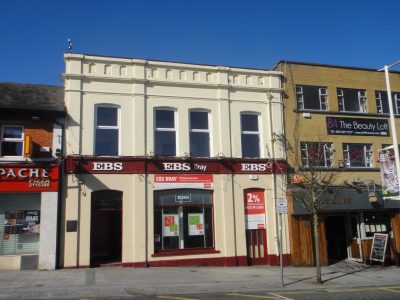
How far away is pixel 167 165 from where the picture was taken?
1853 centimetres

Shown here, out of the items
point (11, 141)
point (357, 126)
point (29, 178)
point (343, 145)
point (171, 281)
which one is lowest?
point (171, 281)

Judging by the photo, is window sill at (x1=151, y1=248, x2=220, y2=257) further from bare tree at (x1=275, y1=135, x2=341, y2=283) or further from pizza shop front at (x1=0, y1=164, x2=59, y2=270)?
bare tree at (x1=275, y1=135, x2=341, y2=283)

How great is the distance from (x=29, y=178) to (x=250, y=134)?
32.2 ft

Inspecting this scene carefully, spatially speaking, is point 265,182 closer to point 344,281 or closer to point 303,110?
point 303,110

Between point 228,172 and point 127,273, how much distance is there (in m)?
6.28

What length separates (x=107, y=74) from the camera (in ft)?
61.5

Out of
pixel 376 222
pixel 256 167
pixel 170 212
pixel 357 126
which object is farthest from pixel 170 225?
pixel 357 126

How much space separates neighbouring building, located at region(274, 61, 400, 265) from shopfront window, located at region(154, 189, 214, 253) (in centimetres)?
392

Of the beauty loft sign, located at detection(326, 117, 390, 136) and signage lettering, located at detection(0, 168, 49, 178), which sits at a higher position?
the beauty loft sign, located at detection(326, 117, 390, 136)

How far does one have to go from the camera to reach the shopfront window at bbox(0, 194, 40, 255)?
A: 1659cm

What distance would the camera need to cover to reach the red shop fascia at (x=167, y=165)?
17453 mm

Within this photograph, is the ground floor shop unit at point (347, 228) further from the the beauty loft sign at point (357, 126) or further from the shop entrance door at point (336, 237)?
the the beauty loft sign at point (357, 126)

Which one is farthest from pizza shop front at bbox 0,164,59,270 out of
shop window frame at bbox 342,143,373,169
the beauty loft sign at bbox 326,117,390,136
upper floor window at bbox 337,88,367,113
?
upper floor window at bbox 337,88,367,113

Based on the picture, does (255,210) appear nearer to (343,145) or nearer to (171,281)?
(343,145)
